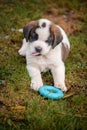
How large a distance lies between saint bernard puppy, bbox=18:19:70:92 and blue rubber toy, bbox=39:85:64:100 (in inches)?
6.5

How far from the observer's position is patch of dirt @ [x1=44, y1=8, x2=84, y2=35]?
9.09 metres

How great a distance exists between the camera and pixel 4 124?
5301mm

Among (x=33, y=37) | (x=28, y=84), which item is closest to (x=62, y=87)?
(x=28, y=84)

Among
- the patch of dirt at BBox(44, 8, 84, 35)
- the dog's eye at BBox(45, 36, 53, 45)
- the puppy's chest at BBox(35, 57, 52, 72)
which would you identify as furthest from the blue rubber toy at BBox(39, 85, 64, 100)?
the patch of dirt at BBox(44, 8, 84, 35)

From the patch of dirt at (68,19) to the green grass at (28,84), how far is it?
6 centimetres

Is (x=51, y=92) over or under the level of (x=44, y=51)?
under

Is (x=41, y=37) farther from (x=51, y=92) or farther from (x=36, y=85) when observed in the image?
(x=51, y=92)

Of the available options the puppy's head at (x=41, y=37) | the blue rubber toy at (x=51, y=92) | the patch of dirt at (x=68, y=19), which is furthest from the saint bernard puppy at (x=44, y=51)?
the patch of dirt at (x=68, y=19)

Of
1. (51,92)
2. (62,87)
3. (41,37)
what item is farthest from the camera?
(62,87)

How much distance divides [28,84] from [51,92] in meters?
0.58

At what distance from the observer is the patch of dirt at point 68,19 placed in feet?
29.8

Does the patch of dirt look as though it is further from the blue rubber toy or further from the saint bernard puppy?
the blue rubber toy

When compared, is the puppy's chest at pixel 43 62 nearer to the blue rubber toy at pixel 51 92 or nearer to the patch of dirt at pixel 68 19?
the blue rubber toy at pixel 51 92

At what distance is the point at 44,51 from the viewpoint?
6391 mm
